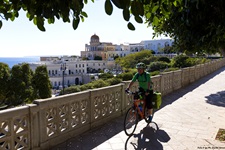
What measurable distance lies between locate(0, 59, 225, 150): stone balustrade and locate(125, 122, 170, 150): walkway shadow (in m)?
1.28

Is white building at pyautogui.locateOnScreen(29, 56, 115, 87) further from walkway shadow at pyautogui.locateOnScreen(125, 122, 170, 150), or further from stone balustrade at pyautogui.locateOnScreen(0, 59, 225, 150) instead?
walkway shadow at pyautogui.locateOnScreen(125, 122, 170, 150)

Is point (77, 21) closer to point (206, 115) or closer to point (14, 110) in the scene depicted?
point (14, 110)

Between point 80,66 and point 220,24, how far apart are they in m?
88.6

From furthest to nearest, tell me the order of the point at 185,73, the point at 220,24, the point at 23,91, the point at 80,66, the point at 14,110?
the point at 80,66
the point at 23,91
the point at 185,73
the point at 220,24
the point at 14,110

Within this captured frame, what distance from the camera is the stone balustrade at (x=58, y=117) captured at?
13.8ft

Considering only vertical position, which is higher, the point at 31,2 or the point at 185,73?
the point at 31,2

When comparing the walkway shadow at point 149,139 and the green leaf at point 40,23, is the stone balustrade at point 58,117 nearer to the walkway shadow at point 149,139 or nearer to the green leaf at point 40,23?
the walkway shadow at point 149,139

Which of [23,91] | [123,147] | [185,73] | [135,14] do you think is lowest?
[23,91]

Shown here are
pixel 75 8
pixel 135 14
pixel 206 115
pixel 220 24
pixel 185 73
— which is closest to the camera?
pixel 135 14

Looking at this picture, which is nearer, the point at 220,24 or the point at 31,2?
the point at 31,2

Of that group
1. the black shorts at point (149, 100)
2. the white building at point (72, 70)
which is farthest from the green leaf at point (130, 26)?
the white building at point (72, 70)

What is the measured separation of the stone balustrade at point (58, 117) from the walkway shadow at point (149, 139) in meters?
1.28

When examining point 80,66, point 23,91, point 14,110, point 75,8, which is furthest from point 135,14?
point 80,66

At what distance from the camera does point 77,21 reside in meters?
2.19
